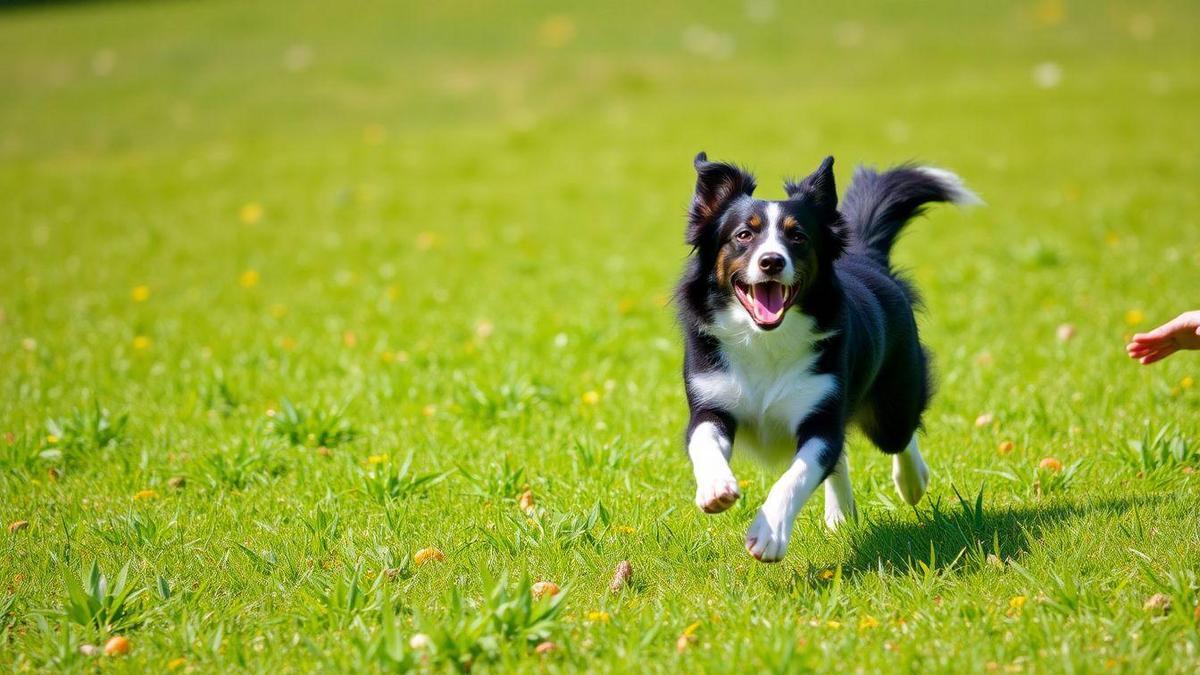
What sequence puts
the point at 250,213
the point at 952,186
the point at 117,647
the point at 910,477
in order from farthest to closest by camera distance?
the point at 250,213
the point at 952,186
the point at 910,477
the point at 117,647

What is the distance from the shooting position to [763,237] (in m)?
3.89

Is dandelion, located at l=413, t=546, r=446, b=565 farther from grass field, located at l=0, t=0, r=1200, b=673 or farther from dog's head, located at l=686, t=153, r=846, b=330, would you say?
dog's head, located at l=686, t=153, r=846, b=330

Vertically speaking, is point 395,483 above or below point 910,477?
below

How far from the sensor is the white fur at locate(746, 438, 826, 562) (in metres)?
3.55

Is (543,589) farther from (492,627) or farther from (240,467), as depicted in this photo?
(240,467)

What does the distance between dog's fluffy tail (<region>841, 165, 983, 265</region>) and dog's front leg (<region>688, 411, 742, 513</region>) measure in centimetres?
133

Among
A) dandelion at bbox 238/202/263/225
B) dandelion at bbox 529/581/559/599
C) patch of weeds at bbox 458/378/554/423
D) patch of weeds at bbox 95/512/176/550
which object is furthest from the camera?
dandelion at bbox 238/202/263/225

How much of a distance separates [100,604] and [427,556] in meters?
1.05

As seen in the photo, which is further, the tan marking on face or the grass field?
the tan marking on face

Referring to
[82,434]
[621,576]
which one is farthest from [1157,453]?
[82,434]

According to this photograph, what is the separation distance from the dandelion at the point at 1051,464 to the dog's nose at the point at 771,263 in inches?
64.7

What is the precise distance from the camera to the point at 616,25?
21.0m

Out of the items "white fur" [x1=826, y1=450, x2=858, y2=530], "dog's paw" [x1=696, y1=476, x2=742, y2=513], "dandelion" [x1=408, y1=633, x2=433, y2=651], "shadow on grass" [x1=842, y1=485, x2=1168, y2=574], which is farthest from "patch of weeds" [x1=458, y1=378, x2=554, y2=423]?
"dandelion" [x1=408, y1=633, x2=433, y2=651]

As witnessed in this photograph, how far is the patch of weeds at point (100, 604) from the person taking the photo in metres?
3.49
